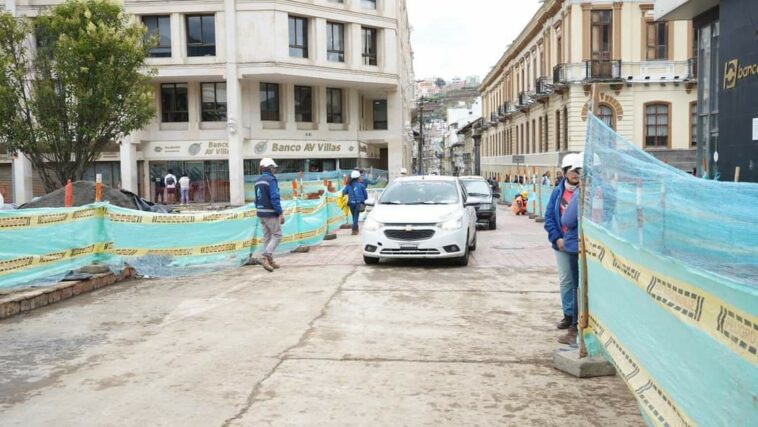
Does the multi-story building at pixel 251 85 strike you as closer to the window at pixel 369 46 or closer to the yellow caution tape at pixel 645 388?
the window at pixel 369 46

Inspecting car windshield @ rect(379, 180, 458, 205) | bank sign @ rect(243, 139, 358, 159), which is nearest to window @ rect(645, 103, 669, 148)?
bank sign @ rect(243, 139, 358, 159)

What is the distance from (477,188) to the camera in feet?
68.9

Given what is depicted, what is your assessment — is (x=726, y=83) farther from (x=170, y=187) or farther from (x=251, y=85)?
(x=170, y=187)

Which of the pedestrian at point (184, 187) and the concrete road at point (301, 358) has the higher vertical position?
the pedestrian at point (184, 187)

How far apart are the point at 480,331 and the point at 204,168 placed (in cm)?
3214

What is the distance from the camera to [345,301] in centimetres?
858

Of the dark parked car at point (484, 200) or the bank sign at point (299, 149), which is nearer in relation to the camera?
the dark parked car at point (484, 200)

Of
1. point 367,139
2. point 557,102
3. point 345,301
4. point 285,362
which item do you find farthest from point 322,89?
point 285,362

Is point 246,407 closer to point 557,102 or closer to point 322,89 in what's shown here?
point 322,89

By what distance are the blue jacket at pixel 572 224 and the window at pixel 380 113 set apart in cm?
3667

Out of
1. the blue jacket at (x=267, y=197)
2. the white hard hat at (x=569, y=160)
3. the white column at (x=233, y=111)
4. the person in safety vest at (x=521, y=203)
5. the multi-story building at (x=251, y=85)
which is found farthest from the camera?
the multi-story building at (x=251, y=85)

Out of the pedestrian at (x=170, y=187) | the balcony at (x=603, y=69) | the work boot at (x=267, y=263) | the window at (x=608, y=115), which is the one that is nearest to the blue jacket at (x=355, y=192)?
the work boot at (x=267, y=263)

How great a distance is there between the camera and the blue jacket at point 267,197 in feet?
36.6

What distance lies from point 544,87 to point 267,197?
32487 millimetres
